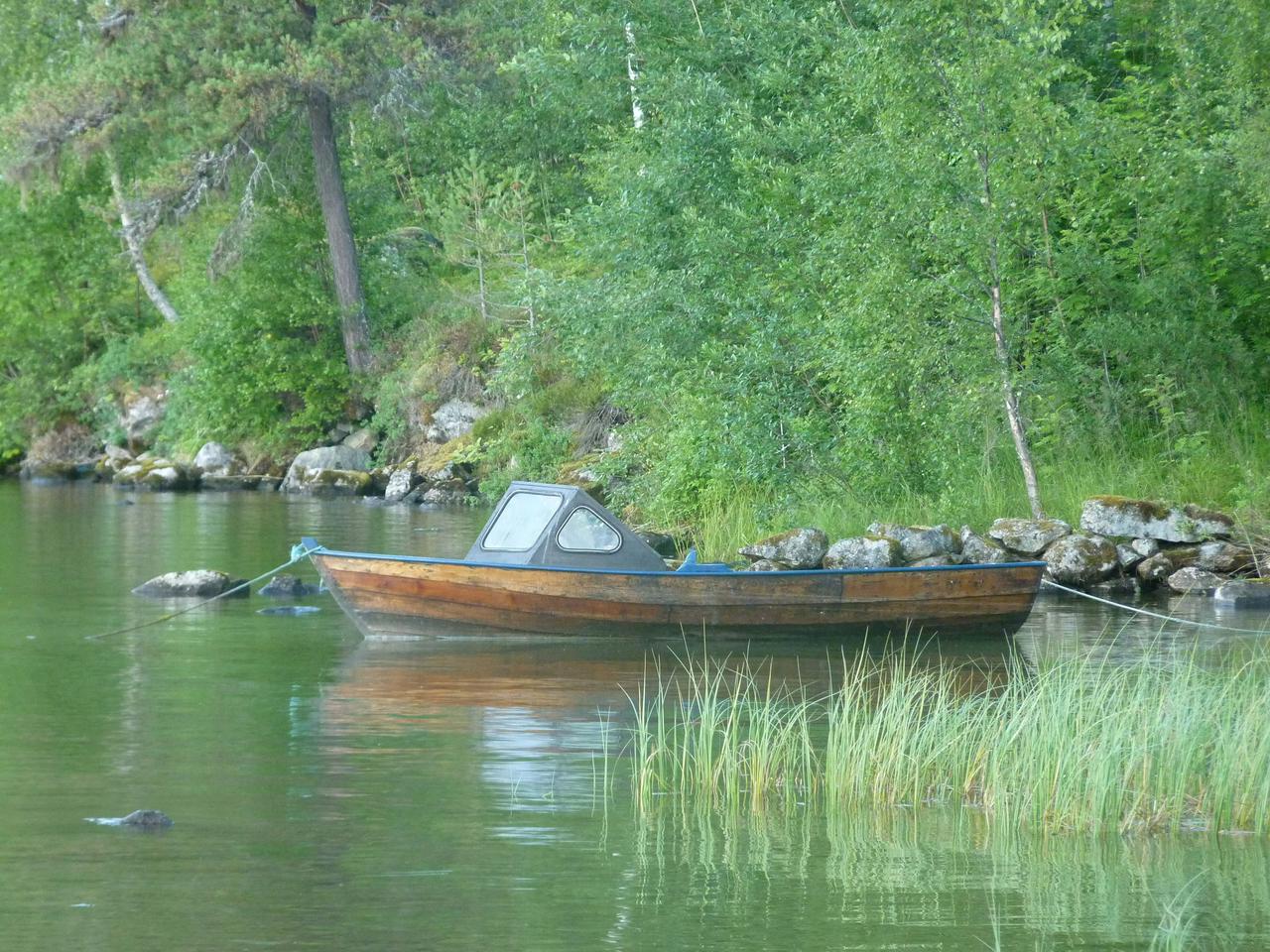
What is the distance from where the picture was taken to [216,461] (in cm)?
3694

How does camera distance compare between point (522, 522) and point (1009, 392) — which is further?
point (1009, 392)

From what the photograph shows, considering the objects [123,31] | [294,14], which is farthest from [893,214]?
[123,31]

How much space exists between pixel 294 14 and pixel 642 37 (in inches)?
426

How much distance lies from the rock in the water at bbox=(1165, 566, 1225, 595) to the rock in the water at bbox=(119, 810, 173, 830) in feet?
39.7

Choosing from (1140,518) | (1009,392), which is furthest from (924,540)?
(1140,518)

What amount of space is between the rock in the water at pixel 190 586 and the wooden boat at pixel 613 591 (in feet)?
10.5

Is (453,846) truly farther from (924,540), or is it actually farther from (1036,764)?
(924,540)

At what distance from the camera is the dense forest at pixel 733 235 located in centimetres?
A: 1825

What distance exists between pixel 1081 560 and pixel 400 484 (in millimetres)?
17437

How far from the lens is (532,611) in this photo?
1408 centimetres

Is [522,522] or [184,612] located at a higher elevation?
[522,522]

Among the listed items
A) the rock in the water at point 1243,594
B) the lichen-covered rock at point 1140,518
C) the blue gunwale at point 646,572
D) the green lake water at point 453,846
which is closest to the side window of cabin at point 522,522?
the blue gunwale at point 646,572

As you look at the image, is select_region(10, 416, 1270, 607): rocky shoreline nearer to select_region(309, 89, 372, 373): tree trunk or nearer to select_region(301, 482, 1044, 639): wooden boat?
select_region(301, 482, 1044, 639): wooden boat

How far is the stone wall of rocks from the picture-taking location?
17.0m
